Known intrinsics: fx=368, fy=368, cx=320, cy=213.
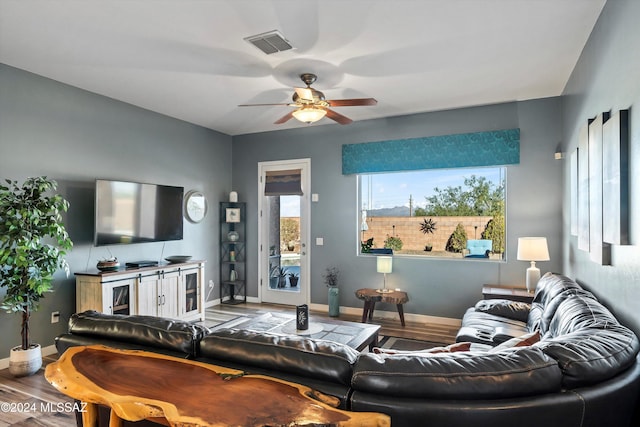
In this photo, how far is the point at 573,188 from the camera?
343 cm

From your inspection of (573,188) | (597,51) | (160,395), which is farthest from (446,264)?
(160,395)

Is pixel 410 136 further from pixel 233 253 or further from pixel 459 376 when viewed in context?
pixel 459 376

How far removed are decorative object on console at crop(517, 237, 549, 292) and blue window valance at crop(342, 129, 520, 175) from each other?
1101 millimetres

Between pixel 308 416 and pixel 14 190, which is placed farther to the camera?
pixel 14 190

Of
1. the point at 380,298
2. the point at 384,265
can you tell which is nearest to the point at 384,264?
the point at 384,265

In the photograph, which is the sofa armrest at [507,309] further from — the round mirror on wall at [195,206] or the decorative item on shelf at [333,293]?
the round mirror on wall at [195,206]

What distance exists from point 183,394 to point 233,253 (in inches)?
202

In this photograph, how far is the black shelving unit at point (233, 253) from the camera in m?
6.16

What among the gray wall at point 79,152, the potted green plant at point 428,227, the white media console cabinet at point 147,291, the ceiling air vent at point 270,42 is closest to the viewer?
the ceiling air vent at point 270,42

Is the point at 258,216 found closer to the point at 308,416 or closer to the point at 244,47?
the point at 244,47

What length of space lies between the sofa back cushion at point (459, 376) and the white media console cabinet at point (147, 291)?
3.47 metres

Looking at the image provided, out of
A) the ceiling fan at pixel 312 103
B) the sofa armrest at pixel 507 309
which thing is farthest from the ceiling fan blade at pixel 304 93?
the sofa armrest at pixel 507 309

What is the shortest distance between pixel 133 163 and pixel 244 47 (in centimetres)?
247

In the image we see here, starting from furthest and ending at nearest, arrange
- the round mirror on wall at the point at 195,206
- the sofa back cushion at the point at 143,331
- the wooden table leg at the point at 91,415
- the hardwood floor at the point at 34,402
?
the round mirror on wall at the point at 195,206 < the hardwood floor at the point at 34,402 < the sofa back cushion at the point at 143,331 < the wooden table leg at the point at 91,415
